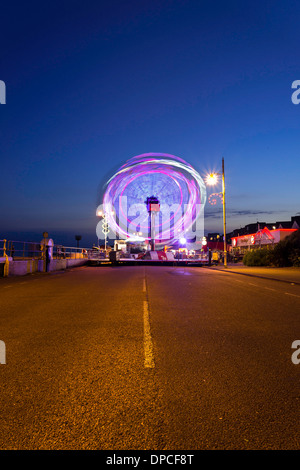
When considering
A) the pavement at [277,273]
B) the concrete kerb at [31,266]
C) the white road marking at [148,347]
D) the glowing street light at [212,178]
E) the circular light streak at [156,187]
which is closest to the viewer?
the white road marking at [148,347]

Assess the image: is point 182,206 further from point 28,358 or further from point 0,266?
point 28,358

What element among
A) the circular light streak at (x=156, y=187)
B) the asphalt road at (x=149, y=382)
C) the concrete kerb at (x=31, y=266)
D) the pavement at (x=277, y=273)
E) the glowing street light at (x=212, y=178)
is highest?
the circular light streak at (x=156, y=187)

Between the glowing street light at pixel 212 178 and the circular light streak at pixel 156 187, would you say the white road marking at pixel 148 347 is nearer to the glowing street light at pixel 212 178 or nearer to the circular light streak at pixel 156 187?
the glowing street light at pixel 212 178

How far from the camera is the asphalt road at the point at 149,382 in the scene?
8.84 feet

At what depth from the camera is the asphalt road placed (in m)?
2.69

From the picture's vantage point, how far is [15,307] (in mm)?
8805

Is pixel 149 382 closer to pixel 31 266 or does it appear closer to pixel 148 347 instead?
pixel 148 347

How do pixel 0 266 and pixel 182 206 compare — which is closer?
pixel 0 266

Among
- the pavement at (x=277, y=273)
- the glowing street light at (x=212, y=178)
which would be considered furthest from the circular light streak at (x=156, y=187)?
the pavement at (x=277, y=273)

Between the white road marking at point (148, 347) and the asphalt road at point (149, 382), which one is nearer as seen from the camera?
the asphalt road at point (149, 382)

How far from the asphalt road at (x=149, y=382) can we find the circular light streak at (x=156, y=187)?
142ft

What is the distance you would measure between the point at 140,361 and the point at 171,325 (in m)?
2.27

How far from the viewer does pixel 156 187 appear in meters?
56.0
